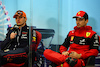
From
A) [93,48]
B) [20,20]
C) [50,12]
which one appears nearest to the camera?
[93,48]

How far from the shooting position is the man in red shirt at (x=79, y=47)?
1.35 meters

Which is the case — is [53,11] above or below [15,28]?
above

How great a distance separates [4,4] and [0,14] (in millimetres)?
179

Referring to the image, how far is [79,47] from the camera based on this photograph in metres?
1.62

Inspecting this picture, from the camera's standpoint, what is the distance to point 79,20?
1684mm

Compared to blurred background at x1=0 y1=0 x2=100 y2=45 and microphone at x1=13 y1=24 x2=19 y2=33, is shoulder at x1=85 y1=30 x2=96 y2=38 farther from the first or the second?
microphone at x1=13 y1=24 x2=19 y2=33

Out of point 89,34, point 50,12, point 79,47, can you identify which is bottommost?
point 79,47

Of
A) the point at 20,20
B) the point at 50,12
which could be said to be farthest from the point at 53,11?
the point at 20,20

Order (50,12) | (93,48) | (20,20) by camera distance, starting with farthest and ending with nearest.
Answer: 1. (50,12)
2. (20,20)
3. (93,48)

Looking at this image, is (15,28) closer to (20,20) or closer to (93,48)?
(20,20)

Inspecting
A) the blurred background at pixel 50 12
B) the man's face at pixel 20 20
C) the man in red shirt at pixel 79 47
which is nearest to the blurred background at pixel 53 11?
the blurred background at pixel 50 12

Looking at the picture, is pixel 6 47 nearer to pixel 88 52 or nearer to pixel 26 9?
pixel 26 9

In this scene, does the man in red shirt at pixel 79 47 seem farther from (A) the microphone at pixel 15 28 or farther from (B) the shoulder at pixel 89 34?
(A) the microphone at pixel 15 28

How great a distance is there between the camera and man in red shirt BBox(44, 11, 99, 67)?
1.35 meters
